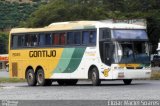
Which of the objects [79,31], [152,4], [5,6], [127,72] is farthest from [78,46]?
[5,6]

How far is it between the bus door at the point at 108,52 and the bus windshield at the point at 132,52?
257 mm

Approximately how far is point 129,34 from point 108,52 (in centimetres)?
145

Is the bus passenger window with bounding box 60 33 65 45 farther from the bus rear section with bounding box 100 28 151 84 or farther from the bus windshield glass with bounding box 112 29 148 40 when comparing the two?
the bus windshield glass with bounding box 112 29 148 40

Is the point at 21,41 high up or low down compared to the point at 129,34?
down

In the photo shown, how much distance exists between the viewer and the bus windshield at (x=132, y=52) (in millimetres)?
32656

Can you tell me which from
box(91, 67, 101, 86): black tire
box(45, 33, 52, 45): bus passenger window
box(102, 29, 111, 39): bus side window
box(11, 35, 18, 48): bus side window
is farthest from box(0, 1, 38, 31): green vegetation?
box(102, 29, 111, 39): bus side window

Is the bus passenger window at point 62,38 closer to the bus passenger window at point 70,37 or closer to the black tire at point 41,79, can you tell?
the bus passenger window at point 70,37

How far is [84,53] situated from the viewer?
33625 millimetres

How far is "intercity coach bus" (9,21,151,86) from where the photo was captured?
1287 inches

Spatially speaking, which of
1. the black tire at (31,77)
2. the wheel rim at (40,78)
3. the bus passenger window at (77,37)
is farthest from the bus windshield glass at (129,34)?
the black tire at (31,77)

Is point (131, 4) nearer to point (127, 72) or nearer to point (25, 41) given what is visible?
point (25, 41)

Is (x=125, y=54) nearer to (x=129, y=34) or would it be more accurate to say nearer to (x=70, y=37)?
(x=129, y=34)

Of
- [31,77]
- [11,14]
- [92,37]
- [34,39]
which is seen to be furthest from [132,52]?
[11,14]

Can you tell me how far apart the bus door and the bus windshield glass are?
1.69 ft
